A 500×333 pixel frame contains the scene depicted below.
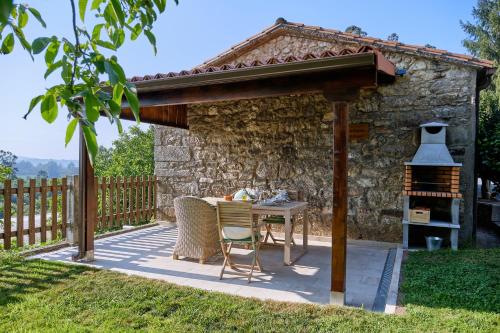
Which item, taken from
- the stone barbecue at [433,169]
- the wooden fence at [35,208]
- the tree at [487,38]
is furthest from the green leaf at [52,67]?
the tree at [487,38]

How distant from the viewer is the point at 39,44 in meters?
0.76

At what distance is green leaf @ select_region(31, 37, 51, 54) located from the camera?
2.44 ft

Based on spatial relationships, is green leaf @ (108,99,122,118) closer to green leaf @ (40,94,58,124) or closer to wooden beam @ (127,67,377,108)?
green leaf @ (40,94,58,124)

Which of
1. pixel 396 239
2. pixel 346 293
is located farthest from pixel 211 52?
pixel 346 293

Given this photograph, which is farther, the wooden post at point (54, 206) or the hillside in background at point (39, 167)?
the hillside in background at point (39, 167)

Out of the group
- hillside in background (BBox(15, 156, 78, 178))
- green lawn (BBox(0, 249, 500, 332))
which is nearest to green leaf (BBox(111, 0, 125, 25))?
green lawn (BBox(0, 249, 500, 332))

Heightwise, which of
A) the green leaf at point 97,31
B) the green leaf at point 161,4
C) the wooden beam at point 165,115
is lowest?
the green leaf at point 97,31

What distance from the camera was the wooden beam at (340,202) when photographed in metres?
3.56

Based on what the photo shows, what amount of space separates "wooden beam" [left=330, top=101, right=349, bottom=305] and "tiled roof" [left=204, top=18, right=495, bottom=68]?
312 cm

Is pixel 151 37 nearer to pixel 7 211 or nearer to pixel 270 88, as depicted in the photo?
pixel 270 88

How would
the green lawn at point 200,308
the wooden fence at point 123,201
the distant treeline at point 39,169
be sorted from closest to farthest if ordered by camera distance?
the green lawn at point 200,308, the wooden fence at point 123,201, the distant treeline at point 39,169

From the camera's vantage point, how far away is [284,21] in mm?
7012

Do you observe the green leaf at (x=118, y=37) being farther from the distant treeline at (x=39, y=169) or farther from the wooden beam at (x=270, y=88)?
the distant treeline at (x=39, y=169)

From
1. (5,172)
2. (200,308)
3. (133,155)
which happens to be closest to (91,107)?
(200,308)
